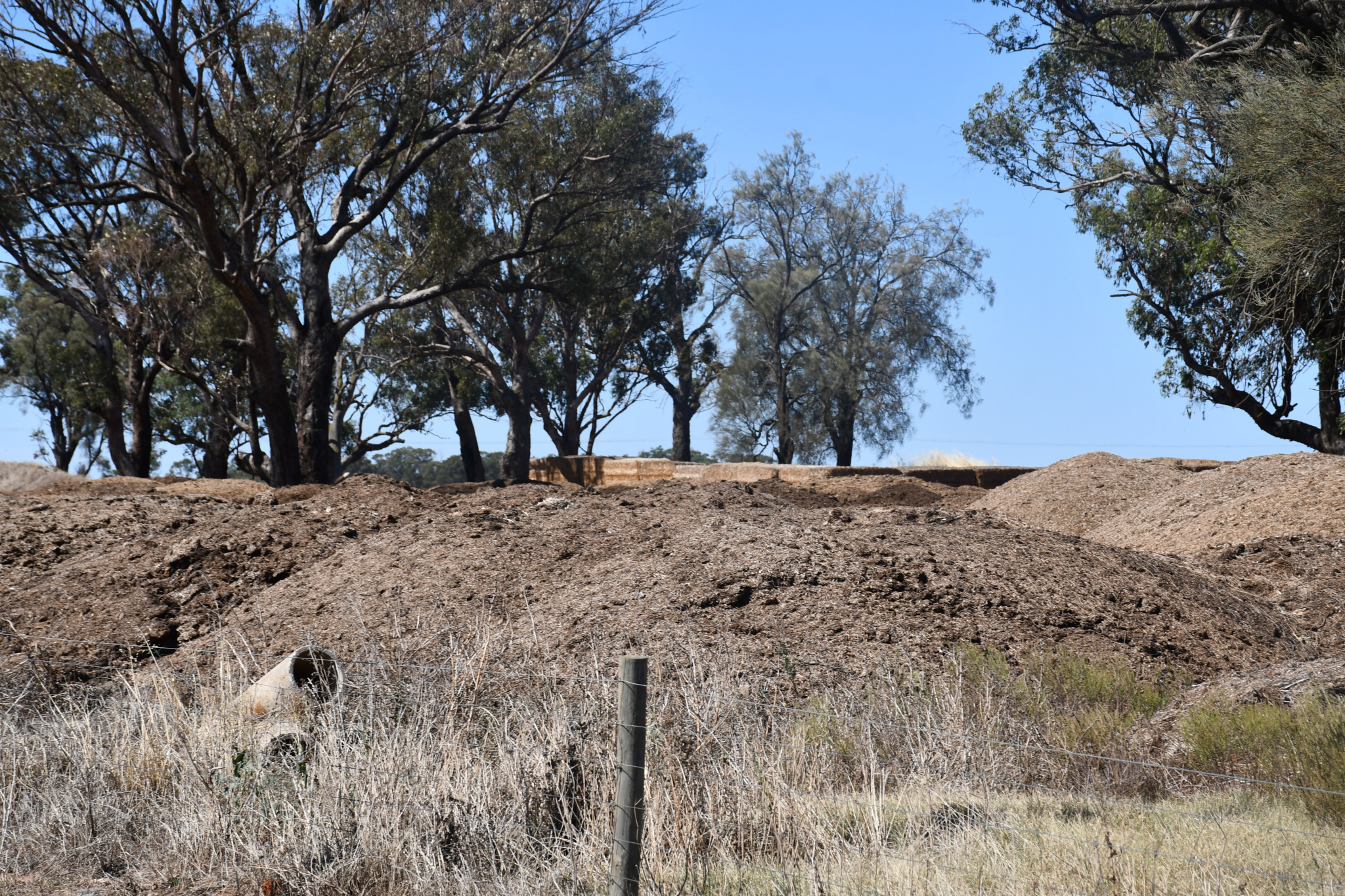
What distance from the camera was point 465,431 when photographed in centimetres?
2775

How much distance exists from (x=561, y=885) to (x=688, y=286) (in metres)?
26.6

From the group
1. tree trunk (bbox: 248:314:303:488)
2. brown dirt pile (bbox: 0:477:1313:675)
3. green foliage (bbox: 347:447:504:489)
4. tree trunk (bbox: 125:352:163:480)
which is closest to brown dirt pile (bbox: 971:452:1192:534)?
brown dirt pile (bbox: 0:477:1313:675)

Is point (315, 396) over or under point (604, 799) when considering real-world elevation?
over

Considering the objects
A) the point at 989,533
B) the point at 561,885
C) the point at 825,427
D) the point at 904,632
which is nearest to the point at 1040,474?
the point at 989,533

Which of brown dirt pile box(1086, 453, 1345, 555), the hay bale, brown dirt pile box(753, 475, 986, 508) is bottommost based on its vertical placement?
brown dirt pile box(1086, 453, 1345, 555)

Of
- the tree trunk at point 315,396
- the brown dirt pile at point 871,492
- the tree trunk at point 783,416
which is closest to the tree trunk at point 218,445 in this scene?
the tree trunk at point 315,396

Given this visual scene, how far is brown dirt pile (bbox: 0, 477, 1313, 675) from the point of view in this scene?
19.1 ft

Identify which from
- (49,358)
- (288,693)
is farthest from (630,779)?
(49,358)

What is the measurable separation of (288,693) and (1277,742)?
14.7 ft

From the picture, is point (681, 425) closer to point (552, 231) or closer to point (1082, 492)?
point (552, 231)

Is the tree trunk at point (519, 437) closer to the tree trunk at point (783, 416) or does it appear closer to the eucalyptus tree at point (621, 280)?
the eucalyptus tree at point (621, 280)

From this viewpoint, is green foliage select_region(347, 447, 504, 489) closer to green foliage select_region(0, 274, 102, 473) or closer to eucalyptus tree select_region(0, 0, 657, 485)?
green foliage select_region(0, 274, 102, 473)

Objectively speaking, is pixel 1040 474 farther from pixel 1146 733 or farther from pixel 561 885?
pixel 561 885

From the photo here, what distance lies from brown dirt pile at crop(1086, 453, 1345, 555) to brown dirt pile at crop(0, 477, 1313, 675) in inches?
102
